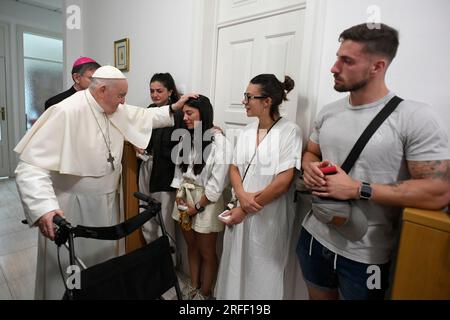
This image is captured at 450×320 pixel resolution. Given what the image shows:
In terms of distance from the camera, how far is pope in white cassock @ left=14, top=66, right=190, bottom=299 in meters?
1.12

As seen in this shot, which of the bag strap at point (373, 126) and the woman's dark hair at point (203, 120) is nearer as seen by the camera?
the bag strap at point (373, 126)

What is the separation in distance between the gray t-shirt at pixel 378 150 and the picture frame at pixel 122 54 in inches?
96.4

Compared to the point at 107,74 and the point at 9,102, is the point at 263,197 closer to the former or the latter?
the point at 107,74

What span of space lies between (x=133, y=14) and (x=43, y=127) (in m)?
2.08

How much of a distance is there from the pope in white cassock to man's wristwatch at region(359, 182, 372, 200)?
1.18 metres

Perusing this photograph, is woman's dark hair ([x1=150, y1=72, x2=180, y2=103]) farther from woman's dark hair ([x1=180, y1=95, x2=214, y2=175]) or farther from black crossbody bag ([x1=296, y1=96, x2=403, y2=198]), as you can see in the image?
black crossbody bag ([x1=296, y1=96, x2=403, y2=198])

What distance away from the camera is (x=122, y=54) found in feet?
9.78

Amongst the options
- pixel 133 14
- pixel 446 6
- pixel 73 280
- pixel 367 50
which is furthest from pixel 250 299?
pixel 133 14

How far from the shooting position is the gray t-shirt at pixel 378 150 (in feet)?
3.08

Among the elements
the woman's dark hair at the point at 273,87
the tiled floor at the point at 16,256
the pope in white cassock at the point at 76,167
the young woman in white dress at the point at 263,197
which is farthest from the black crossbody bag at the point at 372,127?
the tiled floor at the point at 16,256

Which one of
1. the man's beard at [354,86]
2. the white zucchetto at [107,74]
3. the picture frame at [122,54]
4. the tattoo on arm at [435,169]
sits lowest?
the tattoo on arm at [435,169]

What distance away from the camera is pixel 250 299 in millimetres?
1506

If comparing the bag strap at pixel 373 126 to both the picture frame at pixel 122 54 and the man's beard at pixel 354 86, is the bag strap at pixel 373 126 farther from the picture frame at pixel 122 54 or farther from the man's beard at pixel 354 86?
the picture frame at pixel 122 54

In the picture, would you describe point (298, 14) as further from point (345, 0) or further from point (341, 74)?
point (341, 74)
